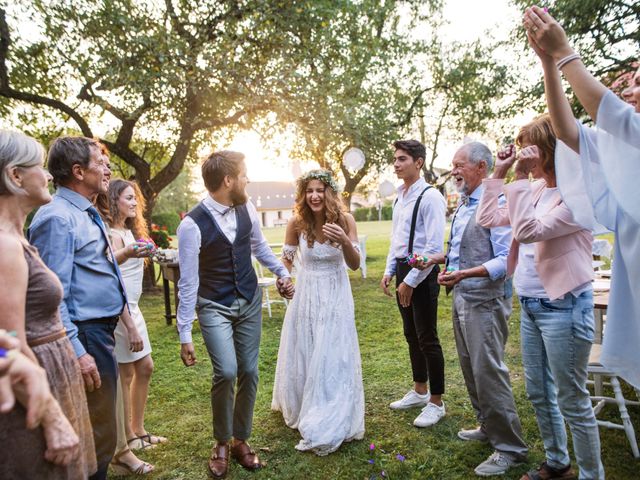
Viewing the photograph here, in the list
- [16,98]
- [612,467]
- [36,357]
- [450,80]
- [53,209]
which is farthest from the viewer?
[450,80]

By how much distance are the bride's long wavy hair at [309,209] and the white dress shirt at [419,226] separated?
2.07 ft

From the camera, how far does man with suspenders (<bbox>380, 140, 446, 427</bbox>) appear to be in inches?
161

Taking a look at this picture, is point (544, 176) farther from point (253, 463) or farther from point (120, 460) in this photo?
point (120, 460)

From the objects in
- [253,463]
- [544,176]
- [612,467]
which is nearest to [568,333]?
[544,176]

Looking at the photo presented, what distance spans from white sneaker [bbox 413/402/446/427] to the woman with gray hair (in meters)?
2.78

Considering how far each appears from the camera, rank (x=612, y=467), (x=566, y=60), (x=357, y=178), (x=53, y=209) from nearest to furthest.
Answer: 1. (x=566, y=60)
2. (x=53, y=209)
3. (x=612, y=467)
4. (x=357, y=178)

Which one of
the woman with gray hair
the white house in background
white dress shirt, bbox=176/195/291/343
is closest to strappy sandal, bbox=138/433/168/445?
white dress shirt, bbox=176/195/291/343

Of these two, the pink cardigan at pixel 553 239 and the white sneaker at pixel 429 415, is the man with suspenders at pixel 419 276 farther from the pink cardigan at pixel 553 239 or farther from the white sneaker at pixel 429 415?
the pink cardigan at pixel 553 239

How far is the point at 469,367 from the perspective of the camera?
3.63 meters

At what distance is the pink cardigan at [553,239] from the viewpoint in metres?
2.55

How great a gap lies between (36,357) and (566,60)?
2.31 metres

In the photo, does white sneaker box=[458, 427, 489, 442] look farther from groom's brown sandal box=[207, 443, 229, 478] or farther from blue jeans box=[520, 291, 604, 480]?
groom's brown sandal box=[207, 443, 229, 478]

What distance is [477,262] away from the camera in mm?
Answer: 3273

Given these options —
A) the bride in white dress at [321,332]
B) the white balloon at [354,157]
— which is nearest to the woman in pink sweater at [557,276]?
the bride in white dress at [321,332]
